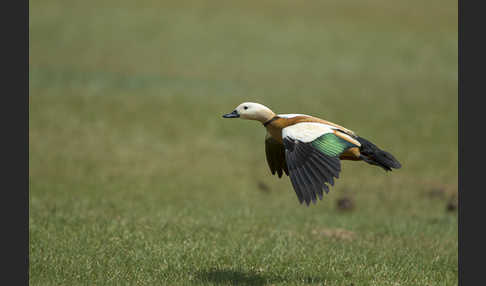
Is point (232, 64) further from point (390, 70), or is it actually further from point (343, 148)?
point (343, 148)

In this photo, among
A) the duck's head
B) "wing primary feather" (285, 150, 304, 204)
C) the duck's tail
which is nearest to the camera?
"wing primary feather" (285, 150, 304, 204)

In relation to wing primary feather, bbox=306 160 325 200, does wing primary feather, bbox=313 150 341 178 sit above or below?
above

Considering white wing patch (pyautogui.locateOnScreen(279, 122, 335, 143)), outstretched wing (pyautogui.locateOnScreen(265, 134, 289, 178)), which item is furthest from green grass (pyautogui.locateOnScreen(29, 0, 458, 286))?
white wing patch (pyautogui.locateOnScreen(279, 122, 335, 143))

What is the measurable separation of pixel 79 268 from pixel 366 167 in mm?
15952

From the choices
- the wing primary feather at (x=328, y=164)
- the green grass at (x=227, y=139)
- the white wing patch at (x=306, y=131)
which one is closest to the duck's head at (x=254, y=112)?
the white wing patch at (x=306, y=131)

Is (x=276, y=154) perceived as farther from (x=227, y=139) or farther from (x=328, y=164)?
(x=227, y=139)

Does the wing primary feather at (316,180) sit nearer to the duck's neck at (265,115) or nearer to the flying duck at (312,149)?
the flying duck at (312,149)

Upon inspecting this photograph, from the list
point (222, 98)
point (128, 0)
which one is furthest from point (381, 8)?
point (222, 98)

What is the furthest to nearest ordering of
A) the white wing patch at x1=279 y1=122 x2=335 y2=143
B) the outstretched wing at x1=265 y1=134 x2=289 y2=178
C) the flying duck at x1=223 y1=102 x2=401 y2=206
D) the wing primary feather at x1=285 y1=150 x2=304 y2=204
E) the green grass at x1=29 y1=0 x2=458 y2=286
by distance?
the green grass at x1=29 y1=0 x2=458 y2=286
the outstretched wing at x1=265 y1=134 x2=289 y2=178
the white wing patch at x1=279 y1=122 x2=335 y2=143
the flying duck at x1=223 y1=102 x2=401 y2=206
the wing primary feather at x1=285 y1=150 x2=304 y2=204

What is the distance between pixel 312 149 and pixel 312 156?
107 mm

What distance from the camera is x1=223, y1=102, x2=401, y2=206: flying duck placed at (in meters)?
8.48

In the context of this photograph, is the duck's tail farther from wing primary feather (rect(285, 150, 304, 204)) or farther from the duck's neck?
the duck's neck

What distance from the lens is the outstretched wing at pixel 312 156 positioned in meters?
8.45

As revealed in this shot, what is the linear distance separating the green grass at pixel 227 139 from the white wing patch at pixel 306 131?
7.56 feet
